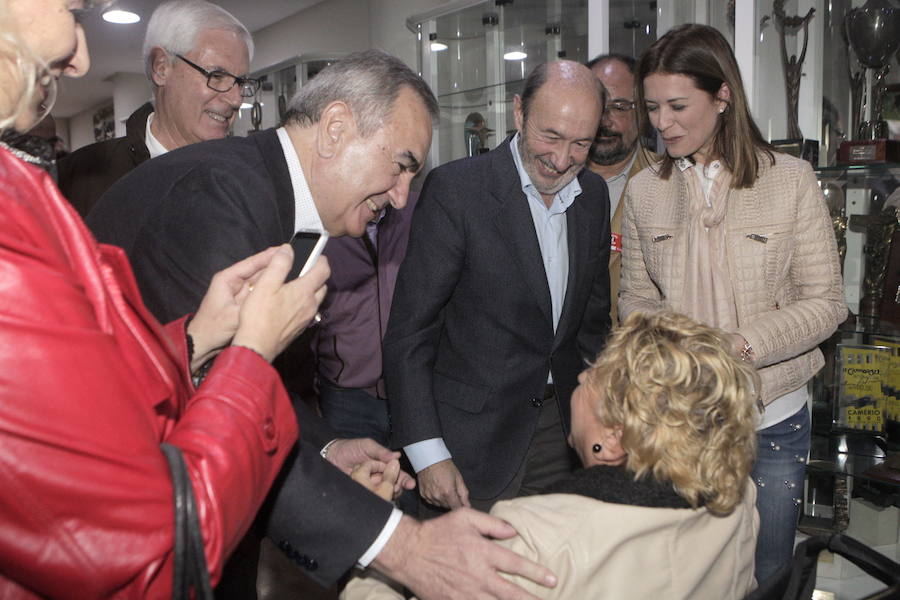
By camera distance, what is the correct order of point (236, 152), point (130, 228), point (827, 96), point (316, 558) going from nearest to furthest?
point (316, 558), point (130, 228), point (236, 152), point (827, 96)

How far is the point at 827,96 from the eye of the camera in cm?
291

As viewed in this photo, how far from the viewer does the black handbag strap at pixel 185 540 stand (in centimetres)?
76

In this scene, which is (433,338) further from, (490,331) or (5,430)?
(5,430)

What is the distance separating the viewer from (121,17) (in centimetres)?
702

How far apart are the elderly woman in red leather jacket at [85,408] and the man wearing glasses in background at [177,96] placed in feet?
5.83

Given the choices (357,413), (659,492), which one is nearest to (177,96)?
(357,413)

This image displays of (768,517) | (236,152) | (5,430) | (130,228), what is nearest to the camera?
(5,430)

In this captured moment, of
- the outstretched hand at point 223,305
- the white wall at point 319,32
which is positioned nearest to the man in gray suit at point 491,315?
the outstretched hand at point 223,305

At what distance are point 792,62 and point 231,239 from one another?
2.41 meters

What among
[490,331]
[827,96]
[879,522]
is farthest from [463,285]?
[879,522]

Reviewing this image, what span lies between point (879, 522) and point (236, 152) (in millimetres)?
2839

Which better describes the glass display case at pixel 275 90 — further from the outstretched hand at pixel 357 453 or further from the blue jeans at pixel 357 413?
the outstretched hand at pixel 357 453

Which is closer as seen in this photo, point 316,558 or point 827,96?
point 316,558

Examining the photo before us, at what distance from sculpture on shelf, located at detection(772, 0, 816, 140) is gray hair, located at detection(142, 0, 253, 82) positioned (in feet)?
6.64
